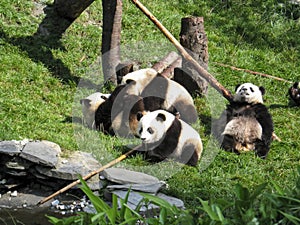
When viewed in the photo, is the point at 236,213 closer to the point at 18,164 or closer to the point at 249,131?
the point at 18,164

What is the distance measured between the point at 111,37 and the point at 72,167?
3.35 m

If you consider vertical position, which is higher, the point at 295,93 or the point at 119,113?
the point at 295,93

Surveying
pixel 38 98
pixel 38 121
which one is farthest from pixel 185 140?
pixel 38 98

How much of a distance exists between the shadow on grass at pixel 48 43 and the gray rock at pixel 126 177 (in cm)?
301

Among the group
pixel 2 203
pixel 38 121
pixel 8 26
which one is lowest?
pixel 2 203

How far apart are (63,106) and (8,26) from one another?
8.17 feet

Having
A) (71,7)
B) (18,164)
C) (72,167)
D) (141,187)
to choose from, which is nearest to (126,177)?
(141,187)

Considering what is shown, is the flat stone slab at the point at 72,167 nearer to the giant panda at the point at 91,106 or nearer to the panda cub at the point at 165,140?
the panda cub at the point at 165,140

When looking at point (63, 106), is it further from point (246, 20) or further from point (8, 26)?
point (246, 20)

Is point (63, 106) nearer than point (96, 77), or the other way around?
point (63, 106)

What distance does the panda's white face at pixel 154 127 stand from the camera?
720 centimetres

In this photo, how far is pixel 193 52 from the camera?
9227mm

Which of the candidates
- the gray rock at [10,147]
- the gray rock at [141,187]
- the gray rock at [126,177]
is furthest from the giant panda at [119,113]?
the gray rock at [141,187]

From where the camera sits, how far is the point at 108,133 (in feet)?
26.6
